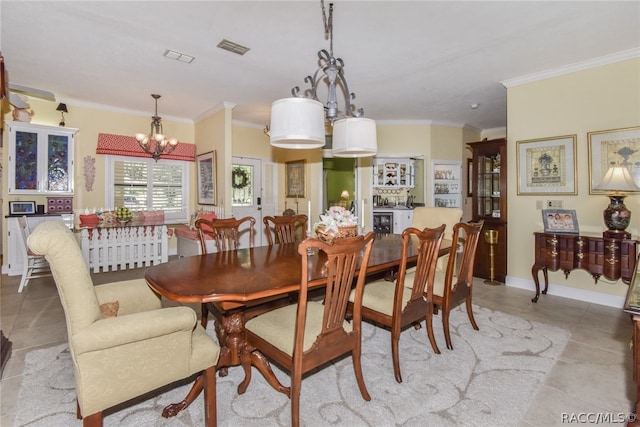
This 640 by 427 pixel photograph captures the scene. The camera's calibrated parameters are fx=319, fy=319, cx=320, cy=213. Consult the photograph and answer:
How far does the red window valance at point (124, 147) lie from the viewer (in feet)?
17.1

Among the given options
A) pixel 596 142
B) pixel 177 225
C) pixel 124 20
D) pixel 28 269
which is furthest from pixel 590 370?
pixel 177 225

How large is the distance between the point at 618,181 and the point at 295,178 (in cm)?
516

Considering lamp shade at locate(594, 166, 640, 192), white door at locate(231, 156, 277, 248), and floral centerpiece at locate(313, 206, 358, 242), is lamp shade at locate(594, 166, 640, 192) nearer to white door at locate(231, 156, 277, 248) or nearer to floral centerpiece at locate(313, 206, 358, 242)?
floral centerpiece at locate(313, 206, 358, 242)

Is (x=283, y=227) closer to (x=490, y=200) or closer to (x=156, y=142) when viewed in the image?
(x=490, y=200)

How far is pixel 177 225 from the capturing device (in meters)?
6.20

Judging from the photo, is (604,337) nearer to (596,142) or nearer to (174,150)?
(596,142)

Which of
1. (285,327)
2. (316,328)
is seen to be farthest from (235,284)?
(316,328)

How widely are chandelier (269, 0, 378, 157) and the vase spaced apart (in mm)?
627

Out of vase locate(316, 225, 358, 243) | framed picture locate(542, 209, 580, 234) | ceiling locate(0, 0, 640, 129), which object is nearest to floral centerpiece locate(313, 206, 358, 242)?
vase locate(316, 225, 358, 243)

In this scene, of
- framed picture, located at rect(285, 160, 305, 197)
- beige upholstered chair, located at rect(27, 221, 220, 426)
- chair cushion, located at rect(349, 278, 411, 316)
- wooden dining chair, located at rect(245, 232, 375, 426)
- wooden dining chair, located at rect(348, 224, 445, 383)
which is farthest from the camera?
framed picture, located at rect(285, 160, 305, 197)

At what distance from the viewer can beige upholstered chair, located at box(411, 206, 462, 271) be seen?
3.10 metres

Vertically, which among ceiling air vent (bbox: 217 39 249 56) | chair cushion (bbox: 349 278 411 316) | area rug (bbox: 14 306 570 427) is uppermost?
ceiling air vent (bbox: 217 39 249 56)

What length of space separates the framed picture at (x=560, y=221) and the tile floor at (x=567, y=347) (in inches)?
31.9

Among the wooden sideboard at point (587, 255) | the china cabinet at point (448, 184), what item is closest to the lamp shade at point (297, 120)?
the wooden sideboard at point (587, 255)
